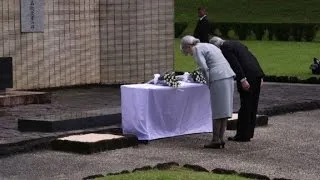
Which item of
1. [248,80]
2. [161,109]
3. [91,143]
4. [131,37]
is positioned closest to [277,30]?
[131,37]

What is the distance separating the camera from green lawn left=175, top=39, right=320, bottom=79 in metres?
24.3

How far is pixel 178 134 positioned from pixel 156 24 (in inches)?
316

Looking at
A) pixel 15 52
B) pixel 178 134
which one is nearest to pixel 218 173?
pixel 178 134

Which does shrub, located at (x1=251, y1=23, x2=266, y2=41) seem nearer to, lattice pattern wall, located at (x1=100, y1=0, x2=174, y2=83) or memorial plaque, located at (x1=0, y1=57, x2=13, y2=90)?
lattice pattern wall, located at (x1=100, y1=0, x2=174, y2=83)

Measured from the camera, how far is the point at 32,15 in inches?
721

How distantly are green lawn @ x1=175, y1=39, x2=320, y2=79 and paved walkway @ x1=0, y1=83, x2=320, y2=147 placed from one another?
3430 mm

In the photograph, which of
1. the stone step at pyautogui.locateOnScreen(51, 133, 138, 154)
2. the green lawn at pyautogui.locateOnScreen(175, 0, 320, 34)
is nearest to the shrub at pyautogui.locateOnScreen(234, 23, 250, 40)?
the green lawn at pyautogui.locateOnScreen(175, 0, 320, 34)

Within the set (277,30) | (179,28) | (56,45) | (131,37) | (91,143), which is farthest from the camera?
(179,28)

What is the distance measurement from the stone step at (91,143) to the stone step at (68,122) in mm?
676

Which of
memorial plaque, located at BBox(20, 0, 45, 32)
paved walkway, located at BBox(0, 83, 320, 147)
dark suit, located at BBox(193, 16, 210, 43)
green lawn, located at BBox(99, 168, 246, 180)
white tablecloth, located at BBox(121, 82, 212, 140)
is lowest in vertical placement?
paved walkway, located at BBox(0, 83, 320, 147)

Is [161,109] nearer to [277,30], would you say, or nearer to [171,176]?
[171,176]

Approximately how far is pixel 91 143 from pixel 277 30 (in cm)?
3378

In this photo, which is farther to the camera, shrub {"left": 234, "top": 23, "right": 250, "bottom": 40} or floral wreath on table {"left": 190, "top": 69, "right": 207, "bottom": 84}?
shrub {"left": 234, "top": 23, "right": 250, "bottom": 40}

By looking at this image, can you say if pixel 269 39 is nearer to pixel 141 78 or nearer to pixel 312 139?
pixel 141 78
